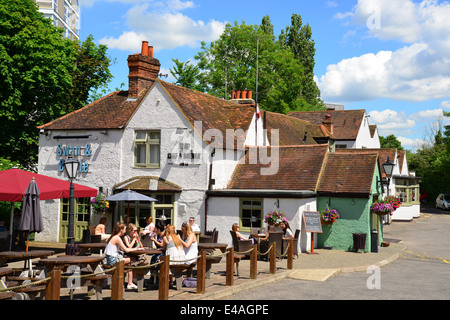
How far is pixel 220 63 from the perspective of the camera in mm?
47344

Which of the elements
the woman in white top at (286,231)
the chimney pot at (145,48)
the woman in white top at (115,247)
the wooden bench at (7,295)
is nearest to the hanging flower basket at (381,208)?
the woman in white top at (286,231)

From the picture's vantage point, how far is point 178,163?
21.5 meters

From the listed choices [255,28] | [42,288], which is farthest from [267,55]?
[42,288]

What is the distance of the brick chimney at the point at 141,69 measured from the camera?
23.8 m

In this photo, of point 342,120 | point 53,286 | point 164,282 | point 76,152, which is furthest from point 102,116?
Result: point 342,120

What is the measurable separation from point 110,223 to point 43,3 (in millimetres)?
57579

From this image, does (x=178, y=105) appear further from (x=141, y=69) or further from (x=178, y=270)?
(x=178, y=270)

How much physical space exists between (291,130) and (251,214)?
40.6ft

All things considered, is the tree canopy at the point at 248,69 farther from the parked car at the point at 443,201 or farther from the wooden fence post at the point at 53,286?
the wooden fence post at the point at 53,286

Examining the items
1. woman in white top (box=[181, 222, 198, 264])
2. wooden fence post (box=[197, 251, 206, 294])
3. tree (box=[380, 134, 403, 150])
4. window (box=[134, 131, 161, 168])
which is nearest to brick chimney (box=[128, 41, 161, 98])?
window (box=[134, 131, 161, 168])

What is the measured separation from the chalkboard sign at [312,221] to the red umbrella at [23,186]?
8.58 m

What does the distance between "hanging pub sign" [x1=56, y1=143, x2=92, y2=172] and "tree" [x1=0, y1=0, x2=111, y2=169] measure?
4927 millimetres

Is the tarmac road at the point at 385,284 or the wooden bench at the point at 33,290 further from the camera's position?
the tarmac road at the point at 385,284
